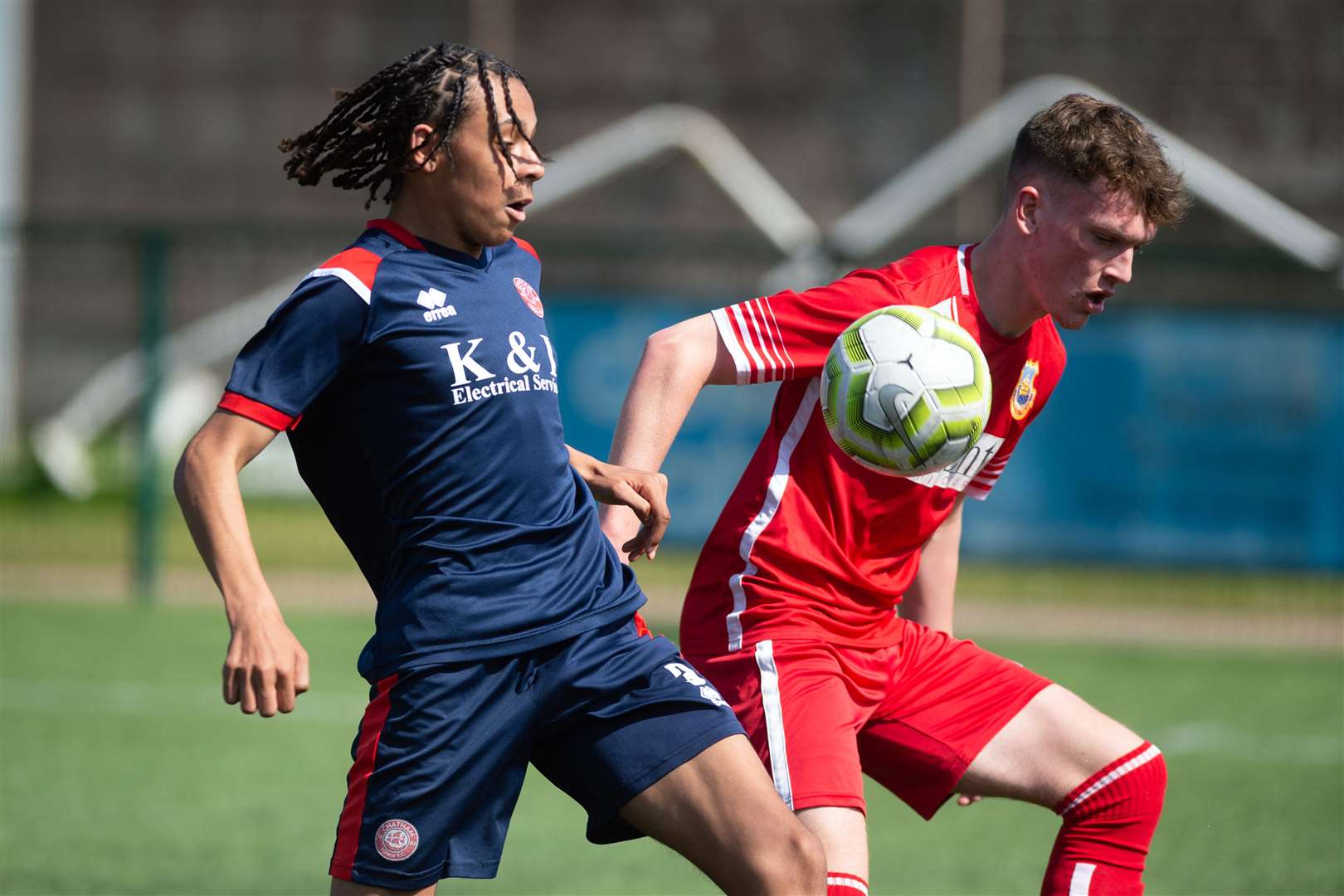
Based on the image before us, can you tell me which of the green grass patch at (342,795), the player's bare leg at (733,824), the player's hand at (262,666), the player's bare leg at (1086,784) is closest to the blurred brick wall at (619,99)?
the green grass patch at (342,795)

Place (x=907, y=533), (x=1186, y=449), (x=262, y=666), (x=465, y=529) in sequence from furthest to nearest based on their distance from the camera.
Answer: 1. (x=1186, y=449)
2. (x=907, y=533)
3. (x=465, y=529)
4. (x=262, y=666)

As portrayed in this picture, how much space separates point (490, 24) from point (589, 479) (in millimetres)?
19221

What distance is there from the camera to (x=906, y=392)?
11.1ft

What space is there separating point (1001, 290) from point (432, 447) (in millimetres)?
1415

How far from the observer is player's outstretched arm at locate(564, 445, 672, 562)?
130 inches

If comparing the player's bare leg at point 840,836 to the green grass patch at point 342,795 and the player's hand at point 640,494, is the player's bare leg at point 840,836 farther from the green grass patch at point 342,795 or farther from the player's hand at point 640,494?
the green grass patch at point 342,795

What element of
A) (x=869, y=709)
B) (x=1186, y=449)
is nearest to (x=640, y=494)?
(x=869, y=709)

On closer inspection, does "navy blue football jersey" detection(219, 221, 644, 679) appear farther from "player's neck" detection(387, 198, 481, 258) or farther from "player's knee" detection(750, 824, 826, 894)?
"player's knee" detection(750, 824, 826, 894)

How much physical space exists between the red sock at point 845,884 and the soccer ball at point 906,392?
0.85 m

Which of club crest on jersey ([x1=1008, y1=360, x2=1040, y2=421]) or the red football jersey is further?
club crest on jersey ([x1=1008, y1=360, x2=1040, y2=421])

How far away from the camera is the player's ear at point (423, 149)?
127 inches

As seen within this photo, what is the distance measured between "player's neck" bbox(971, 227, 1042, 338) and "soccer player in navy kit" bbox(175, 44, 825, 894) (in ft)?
3.20

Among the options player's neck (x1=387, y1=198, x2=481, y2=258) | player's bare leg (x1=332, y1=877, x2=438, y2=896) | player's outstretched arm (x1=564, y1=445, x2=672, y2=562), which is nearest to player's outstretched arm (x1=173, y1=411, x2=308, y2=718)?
player's bare leg (x1=332, y1=877, x2=438, y2=896)

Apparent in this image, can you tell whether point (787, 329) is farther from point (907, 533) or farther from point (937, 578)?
point (937, 578)
